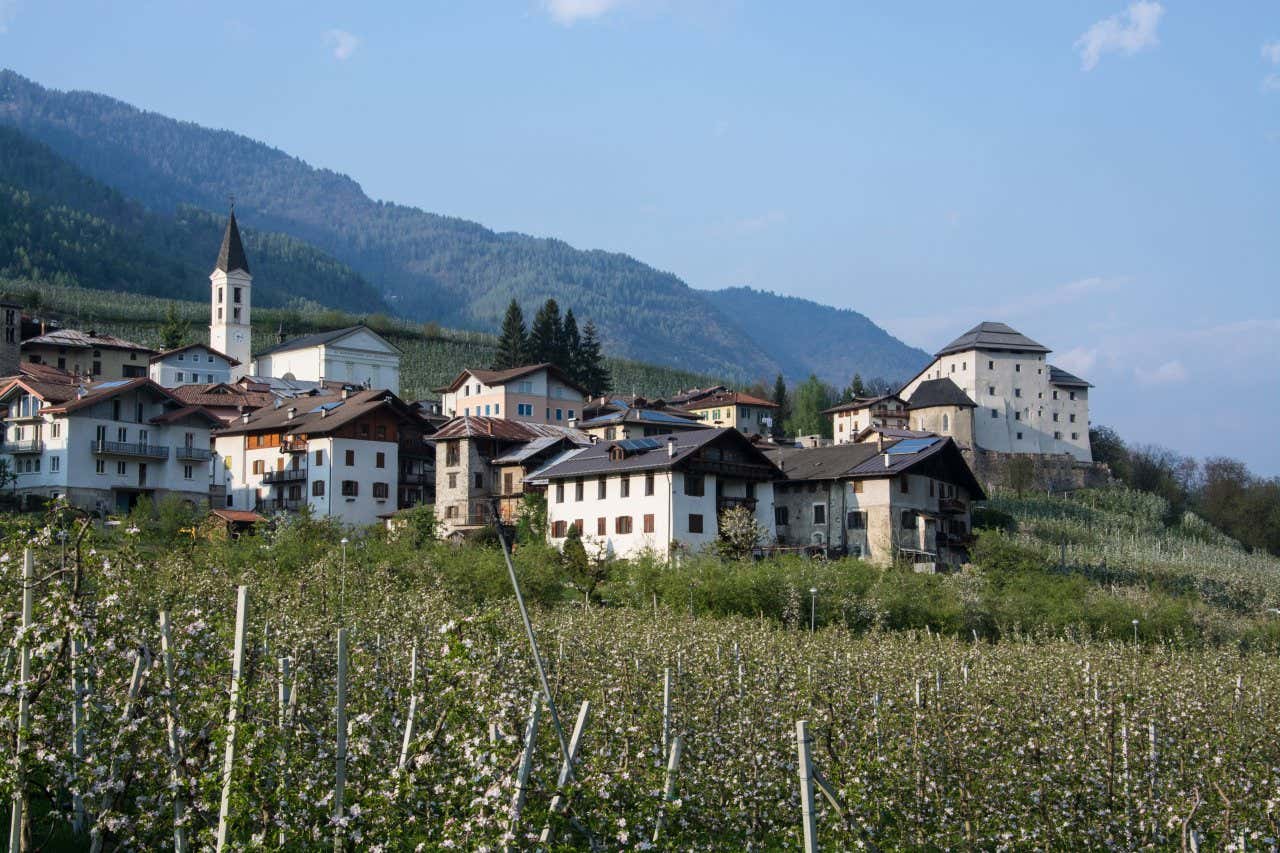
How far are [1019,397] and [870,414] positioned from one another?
12.3 metres

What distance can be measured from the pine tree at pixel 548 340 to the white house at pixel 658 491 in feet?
142

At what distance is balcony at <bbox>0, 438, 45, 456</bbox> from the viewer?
62.8 metres

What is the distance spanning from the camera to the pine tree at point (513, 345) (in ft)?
341

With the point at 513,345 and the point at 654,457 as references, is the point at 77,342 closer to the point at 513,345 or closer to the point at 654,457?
the point at 513,345

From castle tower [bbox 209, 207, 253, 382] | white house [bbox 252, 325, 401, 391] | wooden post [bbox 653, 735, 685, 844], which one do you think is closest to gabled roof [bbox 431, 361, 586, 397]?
white house [bbox 252, 325, 401, 391]

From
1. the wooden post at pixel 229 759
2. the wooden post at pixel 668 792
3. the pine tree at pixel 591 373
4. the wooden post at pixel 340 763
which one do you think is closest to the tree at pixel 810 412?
the pine tree at pixel 591 373

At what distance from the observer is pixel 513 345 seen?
4114 inches

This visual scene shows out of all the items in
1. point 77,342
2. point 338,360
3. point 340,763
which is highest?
point 338,360

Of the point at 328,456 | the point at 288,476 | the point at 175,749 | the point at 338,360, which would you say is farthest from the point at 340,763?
the point at 338,360

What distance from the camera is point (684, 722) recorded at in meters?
22.6

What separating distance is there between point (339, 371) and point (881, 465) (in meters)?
56.4

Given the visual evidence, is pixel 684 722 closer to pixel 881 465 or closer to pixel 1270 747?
pixel 1270 747

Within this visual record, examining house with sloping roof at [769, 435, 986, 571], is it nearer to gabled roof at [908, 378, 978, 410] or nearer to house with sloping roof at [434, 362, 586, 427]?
house with sloping roof at [434, 362, 586, 427]

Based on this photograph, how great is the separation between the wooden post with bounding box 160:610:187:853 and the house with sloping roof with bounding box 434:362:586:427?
72.1m
